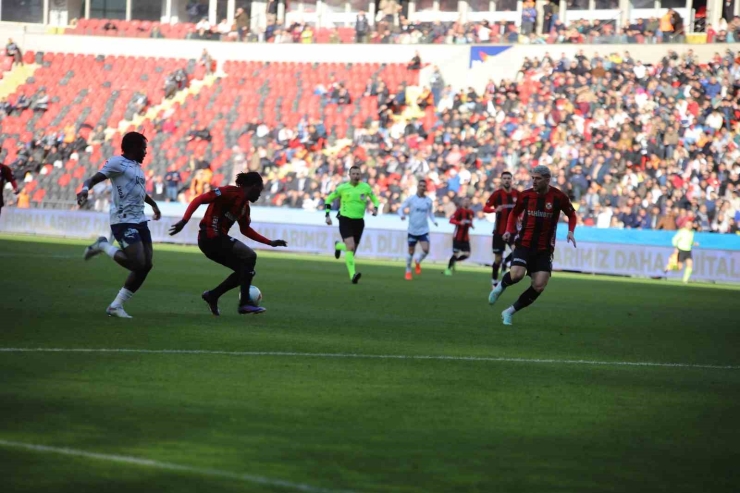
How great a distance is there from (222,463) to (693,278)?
92.1ft

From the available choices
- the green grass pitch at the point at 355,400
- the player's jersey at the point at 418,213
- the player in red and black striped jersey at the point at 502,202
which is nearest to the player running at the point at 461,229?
the player's jersey at the point at 418,213

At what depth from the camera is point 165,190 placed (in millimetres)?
43344

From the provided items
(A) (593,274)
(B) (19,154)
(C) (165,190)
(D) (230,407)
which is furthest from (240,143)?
(D) (230,407)

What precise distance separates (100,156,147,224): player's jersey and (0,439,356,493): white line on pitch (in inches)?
273

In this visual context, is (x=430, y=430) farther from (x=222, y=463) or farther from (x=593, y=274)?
(x=593, y=274)

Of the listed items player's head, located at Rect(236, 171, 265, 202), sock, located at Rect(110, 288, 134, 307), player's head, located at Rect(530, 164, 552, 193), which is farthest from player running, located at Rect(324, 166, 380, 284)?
sock, located at Rect(110, 288, 134, 307)

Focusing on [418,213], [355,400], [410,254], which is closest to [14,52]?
[418,213]

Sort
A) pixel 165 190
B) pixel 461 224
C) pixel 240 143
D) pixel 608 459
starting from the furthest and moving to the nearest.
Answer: pixel 240 143 → pixel 165 190 → pixel 461 224 → pixel 608 459

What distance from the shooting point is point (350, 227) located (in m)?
23.9

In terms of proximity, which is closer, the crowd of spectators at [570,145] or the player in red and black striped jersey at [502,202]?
the player in red and black striped jersey at [502,202]

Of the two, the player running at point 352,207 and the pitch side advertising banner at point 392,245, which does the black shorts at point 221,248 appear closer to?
the player running at point 352,207

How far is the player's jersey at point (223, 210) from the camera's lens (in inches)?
554

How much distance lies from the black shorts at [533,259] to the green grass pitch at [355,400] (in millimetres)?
814

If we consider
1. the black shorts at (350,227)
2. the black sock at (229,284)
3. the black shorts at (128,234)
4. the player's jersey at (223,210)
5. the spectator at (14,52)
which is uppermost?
the spectator at (14,52)
